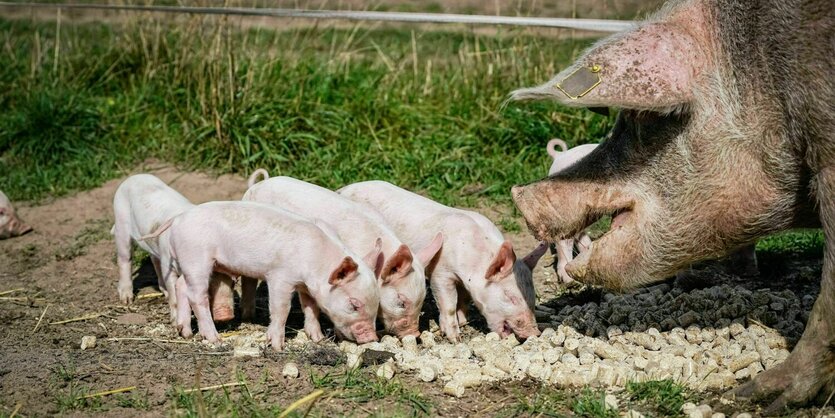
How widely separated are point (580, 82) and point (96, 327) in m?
2.98

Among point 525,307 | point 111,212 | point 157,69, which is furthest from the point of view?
point 157,69

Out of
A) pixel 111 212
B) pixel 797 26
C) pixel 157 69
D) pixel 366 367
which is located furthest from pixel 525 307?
pixel 157 69

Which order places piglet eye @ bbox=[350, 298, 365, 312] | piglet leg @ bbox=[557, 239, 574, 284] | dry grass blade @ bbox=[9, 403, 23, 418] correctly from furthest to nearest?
piglet leg @ bbox=[557, 239, 574, 284] → piglet eye @ bbox=[350, 298, 365, 312] → dry grass blade @ bbox=[9, 403, 23, 418]

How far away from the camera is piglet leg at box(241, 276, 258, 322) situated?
224 inches

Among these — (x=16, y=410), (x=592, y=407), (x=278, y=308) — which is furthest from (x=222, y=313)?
(x=592, y=407)

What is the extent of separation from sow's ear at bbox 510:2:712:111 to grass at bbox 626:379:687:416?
112 centimetres

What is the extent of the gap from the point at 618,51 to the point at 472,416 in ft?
5.13

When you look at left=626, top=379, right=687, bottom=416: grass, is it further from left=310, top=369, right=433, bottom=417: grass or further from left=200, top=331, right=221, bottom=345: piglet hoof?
left=200, top=331, right=221, bottom=345: piglet hoof

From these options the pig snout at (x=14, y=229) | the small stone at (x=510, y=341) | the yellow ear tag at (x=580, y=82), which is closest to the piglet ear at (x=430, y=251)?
the small stone at (x=510, y=341)

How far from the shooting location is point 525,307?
5.30 metres

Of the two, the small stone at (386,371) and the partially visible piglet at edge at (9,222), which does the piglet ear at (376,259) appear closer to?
the small stone at (386,371)

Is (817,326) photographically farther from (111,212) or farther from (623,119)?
(111,212)

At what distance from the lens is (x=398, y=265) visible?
203 inches

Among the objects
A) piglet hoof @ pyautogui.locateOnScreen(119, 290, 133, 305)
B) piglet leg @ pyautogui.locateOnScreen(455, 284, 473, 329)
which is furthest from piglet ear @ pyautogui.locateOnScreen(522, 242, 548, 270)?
piglet hoof @ pyautogui.locateOnScreen(119, 290, 133, 305)
